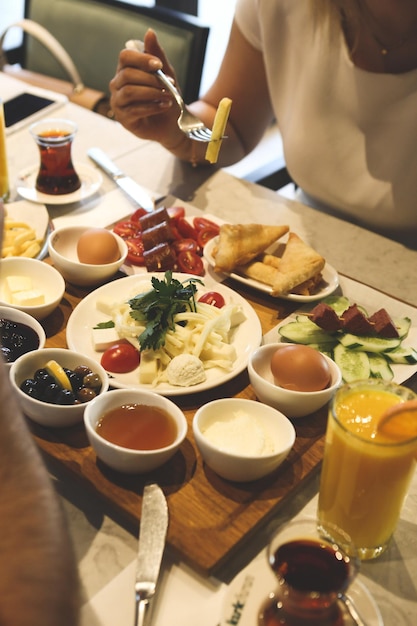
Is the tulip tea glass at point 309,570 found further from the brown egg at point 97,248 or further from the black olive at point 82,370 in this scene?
the brown egg at point 97,248

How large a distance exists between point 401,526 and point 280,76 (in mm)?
1685

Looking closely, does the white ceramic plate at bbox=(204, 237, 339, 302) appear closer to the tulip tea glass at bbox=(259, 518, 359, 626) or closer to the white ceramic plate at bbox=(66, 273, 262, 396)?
the white ceramic plate at bbox=(66, 273, 262, 396)

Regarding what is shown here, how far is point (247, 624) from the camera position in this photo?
957 mm

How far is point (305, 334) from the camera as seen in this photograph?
1.60 metres

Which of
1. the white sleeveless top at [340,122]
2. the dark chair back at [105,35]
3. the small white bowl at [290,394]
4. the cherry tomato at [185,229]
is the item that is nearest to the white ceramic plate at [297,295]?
the cherry tomato at [185,229]

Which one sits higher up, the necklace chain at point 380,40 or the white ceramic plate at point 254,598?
the necklace chain at point 380,40

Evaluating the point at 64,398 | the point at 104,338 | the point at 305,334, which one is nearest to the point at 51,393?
the point at 64,398

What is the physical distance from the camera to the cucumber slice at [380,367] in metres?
1.50

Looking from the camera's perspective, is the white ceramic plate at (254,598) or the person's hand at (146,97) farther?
the person's hand at (146,97)

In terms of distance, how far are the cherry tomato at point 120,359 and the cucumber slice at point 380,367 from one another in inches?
21.4

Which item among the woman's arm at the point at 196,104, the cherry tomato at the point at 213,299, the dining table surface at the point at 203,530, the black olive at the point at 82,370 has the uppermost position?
the woman's arm at the point at 196,104

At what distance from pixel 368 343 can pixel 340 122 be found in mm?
950

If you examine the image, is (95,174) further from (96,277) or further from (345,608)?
(345,608)

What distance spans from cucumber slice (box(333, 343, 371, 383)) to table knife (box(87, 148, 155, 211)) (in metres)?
0.82
